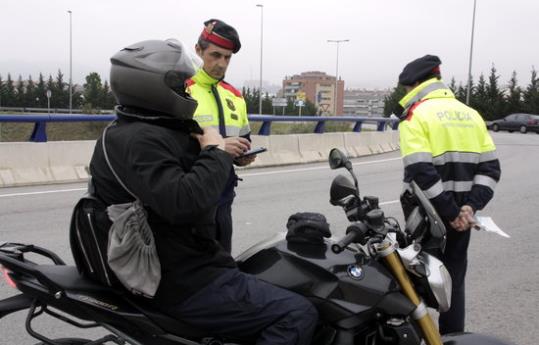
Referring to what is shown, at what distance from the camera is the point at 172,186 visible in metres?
2.12

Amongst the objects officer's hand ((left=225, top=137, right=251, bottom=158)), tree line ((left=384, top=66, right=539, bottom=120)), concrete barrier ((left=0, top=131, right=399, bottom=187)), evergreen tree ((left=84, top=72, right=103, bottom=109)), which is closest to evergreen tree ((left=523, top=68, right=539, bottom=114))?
tree line ((left=384, top=66, right=539, bottom=120))

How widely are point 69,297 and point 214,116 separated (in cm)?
178

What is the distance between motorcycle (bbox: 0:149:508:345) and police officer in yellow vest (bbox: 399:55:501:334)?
1.11 metres

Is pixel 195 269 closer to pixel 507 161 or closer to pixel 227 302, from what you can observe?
pixel 227 302

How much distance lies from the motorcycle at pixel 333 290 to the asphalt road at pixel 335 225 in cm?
190

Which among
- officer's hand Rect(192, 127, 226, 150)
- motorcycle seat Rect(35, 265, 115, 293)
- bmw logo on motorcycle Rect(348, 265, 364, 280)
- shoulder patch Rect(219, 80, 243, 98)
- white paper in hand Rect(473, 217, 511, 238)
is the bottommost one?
motorcycle seat Rect(35, 265, 115, 293)

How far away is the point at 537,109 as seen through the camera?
5141 centimetres

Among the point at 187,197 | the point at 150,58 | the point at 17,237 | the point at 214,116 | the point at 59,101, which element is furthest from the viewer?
the point at 59,101

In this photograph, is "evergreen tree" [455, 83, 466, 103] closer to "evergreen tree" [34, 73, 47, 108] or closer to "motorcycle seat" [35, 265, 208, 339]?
"evergreen tree" [34, 73, 47, 108]

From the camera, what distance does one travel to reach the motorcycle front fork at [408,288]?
95.0 inches

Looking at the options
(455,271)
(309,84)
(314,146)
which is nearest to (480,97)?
(314,146)

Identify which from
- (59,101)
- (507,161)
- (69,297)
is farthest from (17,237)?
(59,101)

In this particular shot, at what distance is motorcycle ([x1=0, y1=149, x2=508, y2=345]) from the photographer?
234 centimetres

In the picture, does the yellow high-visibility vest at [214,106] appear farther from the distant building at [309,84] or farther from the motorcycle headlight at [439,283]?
the distant building at [309,84]
